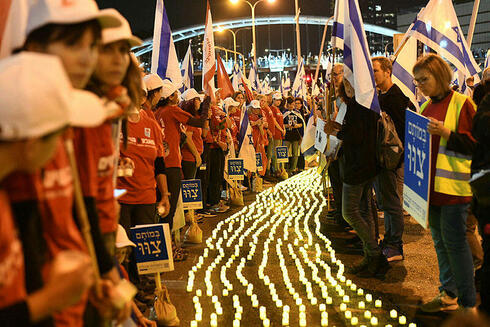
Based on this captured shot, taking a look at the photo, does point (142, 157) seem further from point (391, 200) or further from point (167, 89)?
point (391, 200)

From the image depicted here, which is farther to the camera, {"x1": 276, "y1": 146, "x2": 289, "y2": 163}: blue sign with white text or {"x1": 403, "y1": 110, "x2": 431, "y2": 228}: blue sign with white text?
{"x1": 276, "y1": 146, "x2": 289, "y2": 163}: blue sign with white text

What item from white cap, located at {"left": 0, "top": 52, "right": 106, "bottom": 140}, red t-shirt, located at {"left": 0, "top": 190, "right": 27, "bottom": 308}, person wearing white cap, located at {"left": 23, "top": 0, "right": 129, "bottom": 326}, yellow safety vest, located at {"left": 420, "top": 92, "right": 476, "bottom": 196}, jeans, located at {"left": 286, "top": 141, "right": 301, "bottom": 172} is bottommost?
jeans, located at {"left": 286, "top": 141, "right": 301, "bottom": 172}

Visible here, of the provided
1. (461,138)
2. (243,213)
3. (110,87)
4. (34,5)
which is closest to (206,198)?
(243,213)

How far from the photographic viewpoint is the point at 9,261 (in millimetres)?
1557

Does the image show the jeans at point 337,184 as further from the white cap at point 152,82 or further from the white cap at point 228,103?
the white cap at point 228,103

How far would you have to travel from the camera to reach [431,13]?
764 cm

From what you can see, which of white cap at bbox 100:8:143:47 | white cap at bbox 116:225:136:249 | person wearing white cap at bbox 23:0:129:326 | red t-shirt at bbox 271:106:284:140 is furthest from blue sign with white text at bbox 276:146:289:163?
person wearing white cap at bbox 23:0:129:326

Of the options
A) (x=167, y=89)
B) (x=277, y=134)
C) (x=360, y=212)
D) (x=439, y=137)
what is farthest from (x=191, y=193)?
(x=277, y=134)

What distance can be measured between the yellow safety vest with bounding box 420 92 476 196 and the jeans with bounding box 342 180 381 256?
5.07ft

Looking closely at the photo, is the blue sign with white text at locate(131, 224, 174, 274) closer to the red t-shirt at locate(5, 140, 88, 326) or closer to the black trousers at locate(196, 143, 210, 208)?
the red t-shirt at locate(5, 140, 88, 326)

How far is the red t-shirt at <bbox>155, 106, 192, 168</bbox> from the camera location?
7078mm

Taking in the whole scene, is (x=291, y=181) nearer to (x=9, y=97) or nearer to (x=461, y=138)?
(x=461, y=138)

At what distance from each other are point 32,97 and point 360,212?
16.5 ft

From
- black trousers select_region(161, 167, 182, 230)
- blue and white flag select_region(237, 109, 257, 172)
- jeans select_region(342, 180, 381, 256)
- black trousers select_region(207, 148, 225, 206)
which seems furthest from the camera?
blue and white flag select_region(237, 109, 257, 172)
